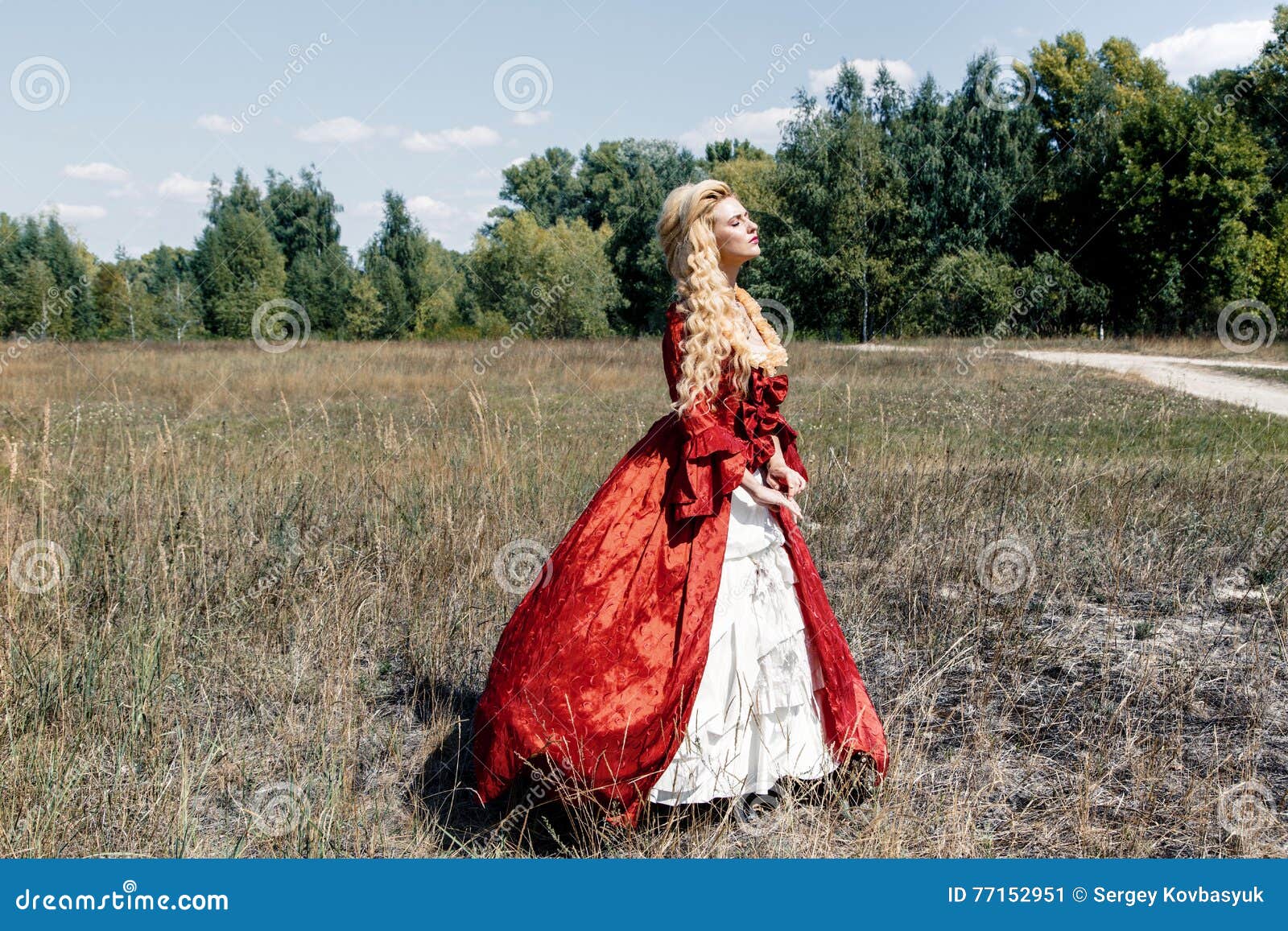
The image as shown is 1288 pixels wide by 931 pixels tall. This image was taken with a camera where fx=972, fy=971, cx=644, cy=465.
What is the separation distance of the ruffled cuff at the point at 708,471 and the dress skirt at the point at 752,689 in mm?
123

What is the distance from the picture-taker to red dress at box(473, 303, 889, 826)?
8.20ft

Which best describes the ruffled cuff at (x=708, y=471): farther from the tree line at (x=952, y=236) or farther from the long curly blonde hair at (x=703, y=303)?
the tree line at (x=952, y=236)

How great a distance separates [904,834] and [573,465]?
4091mm

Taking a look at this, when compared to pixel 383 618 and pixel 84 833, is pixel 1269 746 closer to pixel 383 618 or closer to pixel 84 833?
pixel 383 618

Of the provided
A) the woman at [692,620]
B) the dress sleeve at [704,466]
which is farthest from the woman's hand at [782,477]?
the dress sleeve at [704,466]

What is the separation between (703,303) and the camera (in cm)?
263

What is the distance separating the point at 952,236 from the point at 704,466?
30426 mm

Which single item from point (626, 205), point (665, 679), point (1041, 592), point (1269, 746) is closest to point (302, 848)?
point (665, 679)

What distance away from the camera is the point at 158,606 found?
141 inches

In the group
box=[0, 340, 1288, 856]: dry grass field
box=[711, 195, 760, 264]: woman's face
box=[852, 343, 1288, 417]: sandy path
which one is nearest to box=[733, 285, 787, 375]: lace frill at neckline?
box=[711, 195, 760, 264]: woman's face

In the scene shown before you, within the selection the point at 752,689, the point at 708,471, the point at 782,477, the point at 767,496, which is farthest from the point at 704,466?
the point at 752,689

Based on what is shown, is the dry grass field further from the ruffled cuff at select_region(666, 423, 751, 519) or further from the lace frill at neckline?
the lace frill at neckline

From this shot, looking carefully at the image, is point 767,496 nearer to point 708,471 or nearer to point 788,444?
point 708,471

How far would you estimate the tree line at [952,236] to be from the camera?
26.6m
